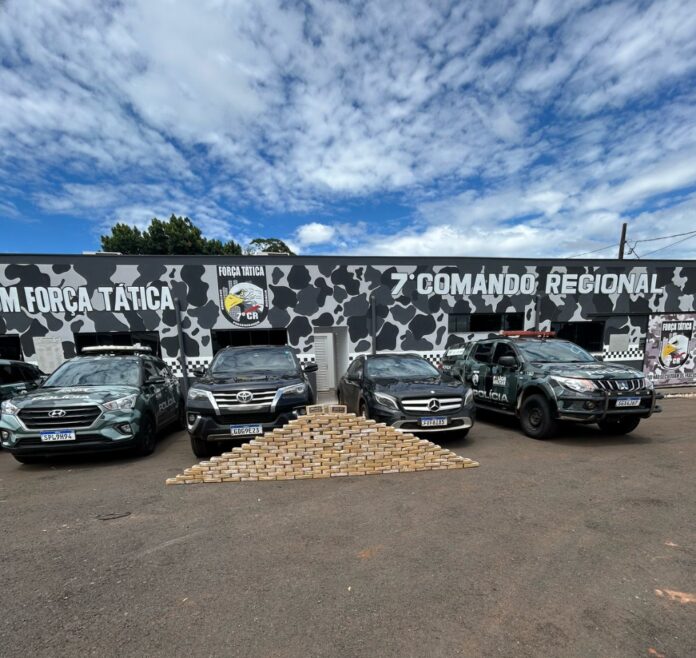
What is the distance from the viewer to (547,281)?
12609 mm

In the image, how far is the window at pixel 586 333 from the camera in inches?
509

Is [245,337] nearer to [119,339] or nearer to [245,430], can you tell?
[119,339]

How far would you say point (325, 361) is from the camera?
12.6m

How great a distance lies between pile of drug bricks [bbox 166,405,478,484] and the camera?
4.46m

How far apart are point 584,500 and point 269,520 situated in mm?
3165

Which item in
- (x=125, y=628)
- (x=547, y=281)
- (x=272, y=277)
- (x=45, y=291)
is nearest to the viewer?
(x=125, y=628)

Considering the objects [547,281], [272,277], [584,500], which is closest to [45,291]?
[272,277]

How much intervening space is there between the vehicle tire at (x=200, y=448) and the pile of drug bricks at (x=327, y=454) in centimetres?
84

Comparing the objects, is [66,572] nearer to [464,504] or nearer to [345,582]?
[345,582]

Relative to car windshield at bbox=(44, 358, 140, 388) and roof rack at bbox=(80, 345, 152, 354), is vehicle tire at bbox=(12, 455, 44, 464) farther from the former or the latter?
roof rack at bbox=(80, 345, 152, 354)

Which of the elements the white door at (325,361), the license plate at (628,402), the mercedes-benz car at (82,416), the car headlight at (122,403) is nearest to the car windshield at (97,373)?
the mercedes-benz car at (82,416)

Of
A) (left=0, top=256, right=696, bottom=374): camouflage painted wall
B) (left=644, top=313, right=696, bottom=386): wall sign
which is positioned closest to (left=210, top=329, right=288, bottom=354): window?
(left=0, top=256, right=696, bottom=374): camouflage painted wall

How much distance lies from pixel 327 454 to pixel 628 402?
4.87 metres

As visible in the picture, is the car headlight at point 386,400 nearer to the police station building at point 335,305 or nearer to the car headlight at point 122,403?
the car headlight at point 122,403
